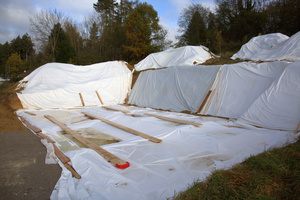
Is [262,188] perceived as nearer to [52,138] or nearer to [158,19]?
[52,138]

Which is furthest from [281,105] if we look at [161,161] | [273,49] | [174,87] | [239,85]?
[273,49]

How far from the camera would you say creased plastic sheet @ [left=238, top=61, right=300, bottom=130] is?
13.0ft

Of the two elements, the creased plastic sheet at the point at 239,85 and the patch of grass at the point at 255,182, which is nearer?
the patch of grass at the point at 255,182

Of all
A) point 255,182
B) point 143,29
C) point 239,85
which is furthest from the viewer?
point 143,29

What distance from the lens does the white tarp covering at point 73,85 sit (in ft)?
27.9

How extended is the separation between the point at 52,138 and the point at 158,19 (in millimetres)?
14401

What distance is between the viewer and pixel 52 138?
152 inches

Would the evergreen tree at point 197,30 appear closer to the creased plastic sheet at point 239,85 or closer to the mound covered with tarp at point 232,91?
the mound covered with tarp at point 232,91

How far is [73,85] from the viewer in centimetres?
925

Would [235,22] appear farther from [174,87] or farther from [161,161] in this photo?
[161,161]

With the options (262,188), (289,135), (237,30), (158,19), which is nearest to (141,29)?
(158,19)

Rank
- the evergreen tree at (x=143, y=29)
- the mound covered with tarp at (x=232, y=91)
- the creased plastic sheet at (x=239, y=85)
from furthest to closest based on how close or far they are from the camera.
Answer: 1. the evergreen tree at (x=143, y=29)
2. the creased plastic sheet at (x=239, y=85)
3. the mound covered with tarp at (x=232, y=91)

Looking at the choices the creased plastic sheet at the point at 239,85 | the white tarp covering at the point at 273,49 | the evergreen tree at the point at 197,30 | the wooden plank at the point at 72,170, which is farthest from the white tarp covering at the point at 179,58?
the wooden plank at the point at 72,170

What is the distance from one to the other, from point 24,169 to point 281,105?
5.08 m
